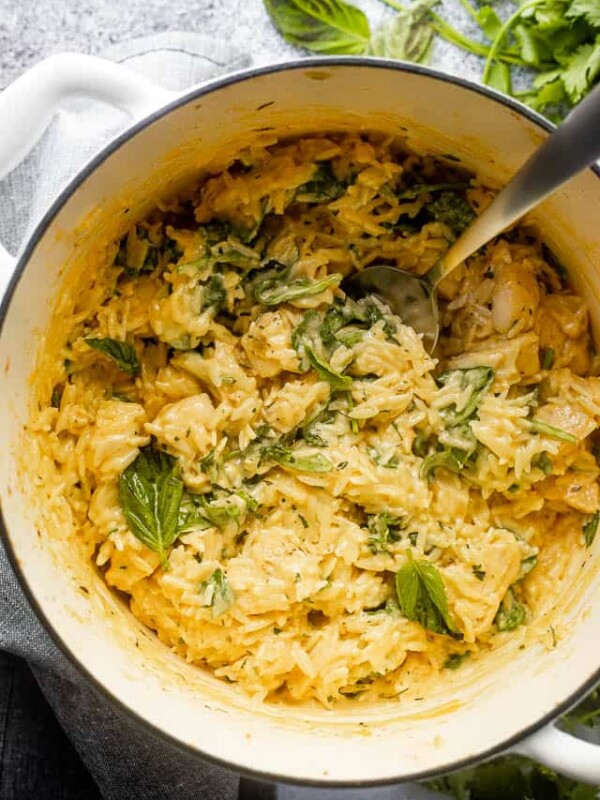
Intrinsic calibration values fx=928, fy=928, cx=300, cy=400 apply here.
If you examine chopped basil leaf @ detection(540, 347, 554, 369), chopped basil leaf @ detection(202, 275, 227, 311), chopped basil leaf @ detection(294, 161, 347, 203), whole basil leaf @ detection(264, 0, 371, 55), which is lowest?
chopped basil leaf @ detection(202, 275, 227, 311)

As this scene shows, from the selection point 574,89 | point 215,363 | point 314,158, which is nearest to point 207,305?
point 215,363

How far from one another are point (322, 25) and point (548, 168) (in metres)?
1.10

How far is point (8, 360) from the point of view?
71.8 inches

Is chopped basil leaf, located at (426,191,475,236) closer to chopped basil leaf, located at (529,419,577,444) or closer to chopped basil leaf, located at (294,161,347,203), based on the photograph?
chopped basil leaf, located at (294,161,347,203)

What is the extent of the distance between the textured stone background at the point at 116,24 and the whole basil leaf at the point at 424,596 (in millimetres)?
1421

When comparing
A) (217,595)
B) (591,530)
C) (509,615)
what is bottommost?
(217,595)

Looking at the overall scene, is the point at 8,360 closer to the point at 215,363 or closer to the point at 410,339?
the point at 215,363

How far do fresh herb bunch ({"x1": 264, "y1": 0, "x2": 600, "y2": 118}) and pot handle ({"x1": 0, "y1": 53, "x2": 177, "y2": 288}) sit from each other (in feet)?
2.83

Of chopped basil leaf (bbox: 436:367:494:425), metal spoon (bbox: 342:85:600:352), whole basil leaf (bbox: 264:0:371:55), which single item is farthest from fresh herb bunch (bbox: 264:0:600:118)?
chopped basil leaf (bbox: 436:367:494:425)

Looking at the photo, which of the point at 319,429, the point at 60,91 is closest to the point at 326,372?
the point at 319,429

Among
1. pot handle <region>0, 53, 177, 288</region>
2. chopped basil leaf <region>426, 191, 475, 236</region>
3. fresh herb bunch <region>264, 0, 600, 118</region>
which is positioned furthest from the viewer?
fresh herb bunch <region>264, 0, 600, 118</region>

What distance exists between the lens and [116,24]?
2543mm

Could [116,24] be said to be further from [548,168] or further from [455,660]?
[455,660]

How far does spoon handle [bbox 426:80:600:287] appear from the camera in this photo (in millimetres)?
1509
